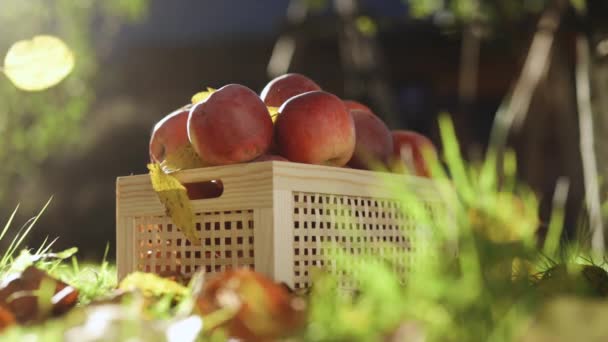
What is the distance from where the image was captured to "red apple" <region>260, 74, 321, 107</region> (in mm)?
1340

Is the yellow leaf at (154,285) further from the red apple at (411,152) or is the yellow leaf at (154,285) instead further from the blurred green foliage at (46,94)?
the blurred green foliage at (46,94)

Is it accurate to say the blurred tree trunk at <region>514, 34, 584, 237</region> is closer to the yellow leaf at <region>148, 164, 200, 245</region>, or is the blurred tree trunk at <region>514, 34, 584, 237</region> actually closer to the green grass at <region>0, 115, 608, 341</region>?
the yellow leaf at <region>148, 164, 200, 245</region>

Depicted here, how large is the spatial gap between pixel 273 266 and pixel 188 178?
0.68ft

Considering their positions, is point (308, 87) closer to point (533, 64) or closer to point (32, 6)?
point (533, 64)

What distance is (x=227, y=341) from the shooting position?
0.69 m

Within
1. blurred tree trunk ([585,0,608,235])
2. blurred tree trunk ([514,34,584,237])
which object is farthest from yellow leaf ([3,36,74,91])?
blurred tree trunk ([514,34,584,237])

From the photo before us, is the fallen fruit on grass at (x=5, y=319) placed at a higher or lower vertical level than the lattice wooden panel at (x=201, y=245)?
higher

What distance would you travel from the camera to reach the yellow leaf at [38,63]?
1374mm

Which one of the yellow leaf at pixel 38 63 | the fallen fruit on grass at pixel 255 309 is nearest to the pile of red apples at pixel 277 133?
the yellow leaf at pixel 38 63

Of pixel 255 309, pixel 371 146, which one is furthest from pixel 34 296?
pixel 371 146

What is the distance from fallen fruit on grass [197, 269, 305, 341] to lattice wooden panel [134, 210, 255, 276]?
358 mm

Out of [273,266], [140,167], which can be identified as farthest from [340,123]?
[140,167]

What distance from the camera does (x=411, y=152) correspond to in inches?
54.5

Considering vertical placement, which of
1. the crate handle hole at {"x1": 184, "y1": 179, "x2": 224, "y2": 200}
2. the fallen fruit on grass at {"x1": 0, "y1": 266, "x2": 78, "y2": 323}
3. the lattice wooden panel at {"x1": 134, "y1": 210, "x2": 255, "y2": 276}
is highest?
the fallen fruit on grass at {"x1": 0, "y1": 266, "x2": 78, "y2": 323}
